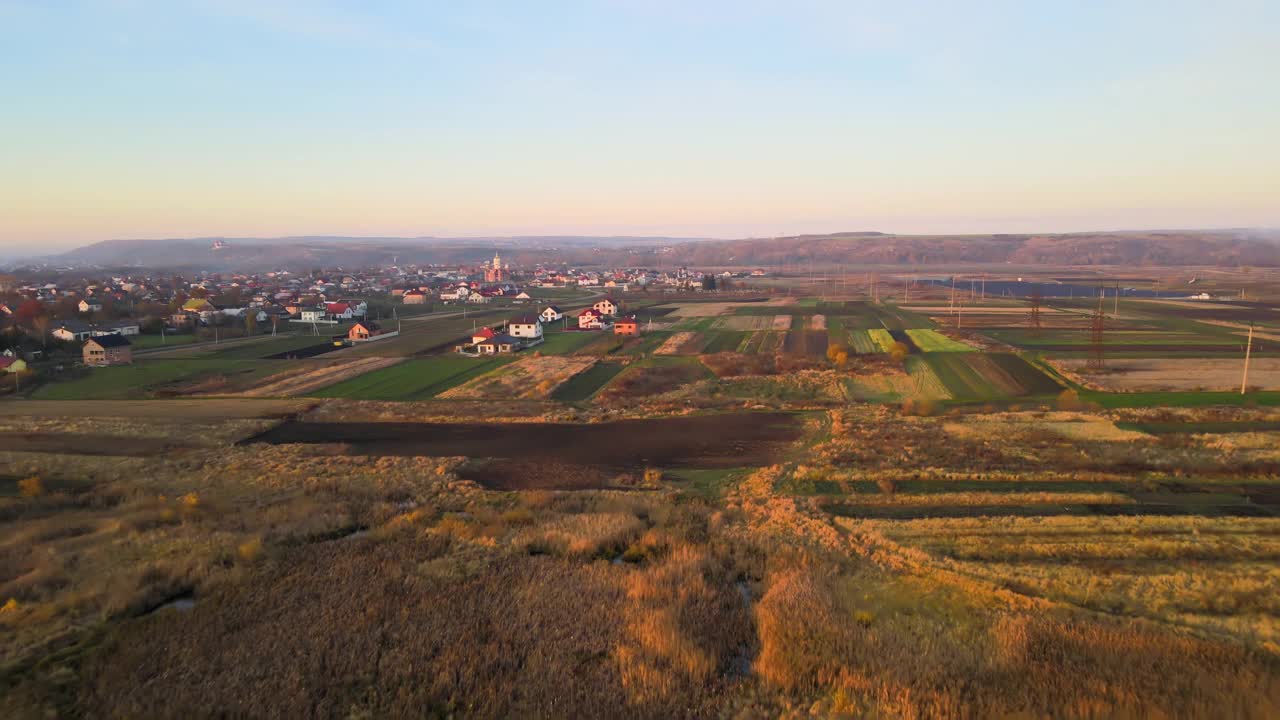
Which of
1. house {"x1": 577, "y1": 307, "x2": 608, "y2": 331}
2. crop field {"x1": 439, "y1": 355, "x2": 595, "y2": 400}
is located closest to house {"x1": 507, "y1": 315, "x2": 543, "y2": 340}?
crop field {"x1": 439, "y1": 355, "x2": 595, "y2": 400}

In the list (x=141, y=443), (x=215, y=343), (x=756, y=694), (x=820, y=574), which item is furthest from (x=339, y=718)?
(x=215, y=343)

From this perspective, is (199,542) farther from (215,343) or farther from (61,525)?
(215,343)

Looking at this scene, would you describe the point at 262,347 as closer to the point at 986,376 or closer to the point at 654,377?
the point at 654,377

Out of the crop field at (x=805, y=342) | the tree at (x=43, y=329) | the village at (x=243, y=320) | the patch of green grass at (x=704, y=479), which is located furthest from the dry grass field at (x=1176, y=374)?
the tree at (x=43, y=329)

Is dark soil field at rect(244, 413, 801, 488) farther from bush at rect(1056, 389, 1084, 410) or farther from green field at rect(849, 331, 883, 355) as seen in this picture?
green field at rect(849, 331, 883, 355)

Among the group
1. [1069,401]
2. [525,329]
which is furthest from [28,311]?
[1069,401]

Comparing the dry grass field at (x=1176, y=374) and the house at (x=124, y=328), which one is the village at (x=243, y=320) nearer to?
the house at (x=124, y=328)

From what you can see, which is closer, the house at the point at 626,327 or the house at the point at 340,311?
the house at the point at 626,327
